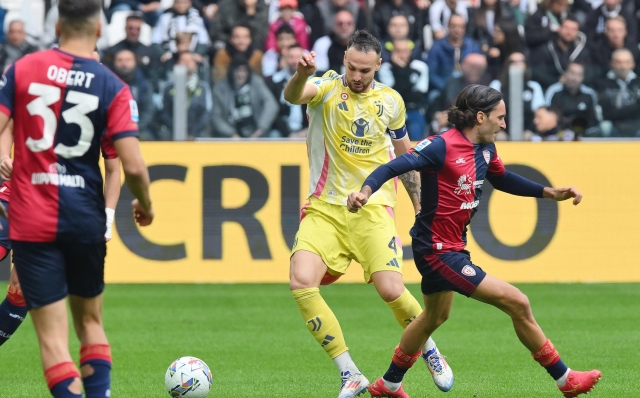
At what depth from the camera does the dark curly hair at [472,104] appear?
663cm

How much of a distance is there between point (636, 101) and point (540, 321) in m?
4.57

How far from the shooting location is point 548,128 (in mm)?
14023

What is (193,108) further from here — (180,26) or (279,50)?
(180,26)

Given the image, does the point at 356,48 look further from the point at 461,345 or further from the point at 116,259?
the point at 116,259

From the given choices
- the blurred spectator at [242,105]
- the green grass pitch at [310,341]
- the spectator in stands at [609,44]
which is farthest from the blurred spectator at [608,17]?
the blurred spectator at [242,105]

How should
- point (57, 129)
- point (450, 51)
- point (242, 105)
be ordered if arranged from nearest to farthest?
point (57, 129) < point (242, 105) < point (450, 51)

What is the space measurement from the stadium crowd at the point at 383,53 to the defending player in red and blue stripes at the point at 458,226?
710 cm

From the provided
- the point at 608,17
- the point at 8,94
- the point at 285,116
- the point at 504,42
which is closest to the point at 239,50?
the point at 285,116

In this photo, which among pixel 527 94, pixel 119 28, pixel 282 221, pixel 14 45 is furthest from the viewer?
pixel 119 28

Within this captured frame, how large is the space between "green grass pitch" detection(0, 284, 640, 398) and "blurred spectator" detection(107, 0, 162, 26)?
4857 mm

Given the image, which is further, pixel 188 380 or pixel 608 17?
pixel 608 17

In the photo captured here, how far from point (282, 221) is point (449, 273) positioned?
7.02 meters

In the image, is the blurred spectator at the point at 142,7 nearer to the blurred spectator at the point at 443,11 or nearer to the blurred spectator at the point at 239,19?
the blurred spectator at the point at 239,19

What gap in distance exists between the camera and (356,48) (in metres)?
7.09
